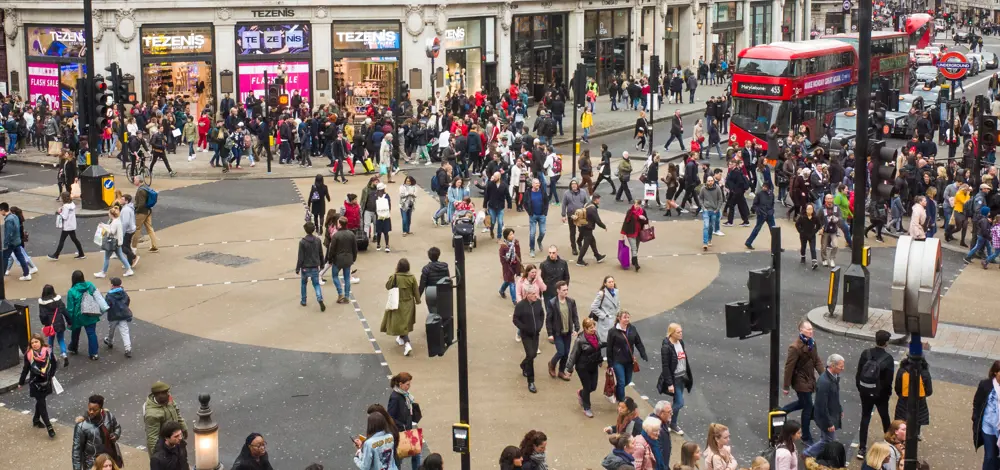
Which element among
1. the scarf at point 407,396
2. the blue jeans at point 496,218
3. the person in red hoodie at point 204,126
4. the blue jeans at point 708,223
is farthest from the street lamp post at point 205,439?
the person in red hoodie at point 204,126

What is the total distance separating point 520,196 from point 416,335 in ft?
33.1

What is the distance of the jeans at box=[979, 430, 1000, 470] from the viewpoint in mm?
14320

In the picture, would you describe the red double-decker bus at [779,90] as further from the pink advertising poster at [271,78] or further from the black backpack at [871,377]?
the black backpack at [871,377]

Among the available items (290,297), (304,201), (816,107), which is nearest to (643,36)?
(816,107)

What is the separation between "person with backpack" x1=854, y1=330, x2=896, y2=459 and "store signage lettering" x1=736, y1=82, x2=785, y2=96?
90.5 ft

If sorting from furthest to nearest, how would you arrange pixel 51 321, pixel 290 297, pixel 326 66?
pixel 326 66, pixel 290 297, pixel 51 321

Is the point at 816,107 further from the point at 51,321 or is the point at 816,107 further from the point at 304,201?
the point at 51,321

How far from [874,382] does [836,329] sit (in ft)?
17.0

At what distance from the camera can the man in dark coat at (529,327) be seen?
1741cm

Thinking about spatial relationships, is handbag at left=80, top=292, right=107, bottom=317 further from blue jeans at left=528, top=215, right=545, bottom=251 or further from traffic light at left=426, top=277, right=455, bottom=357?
blue jeans at left=528, top=215, right=545, bottom=251

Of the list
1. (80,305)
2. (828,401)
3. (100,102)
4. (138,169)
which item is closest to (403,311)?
(80,305)

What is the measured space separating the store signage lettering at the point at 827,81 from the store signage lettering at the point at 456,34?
15656 mm

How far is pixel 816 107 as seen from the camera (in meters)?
44.5

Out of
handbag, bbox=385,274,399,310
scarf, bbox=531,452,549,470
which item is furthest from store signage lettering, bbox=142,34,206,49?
scarf, bbox=531,452,549,470
